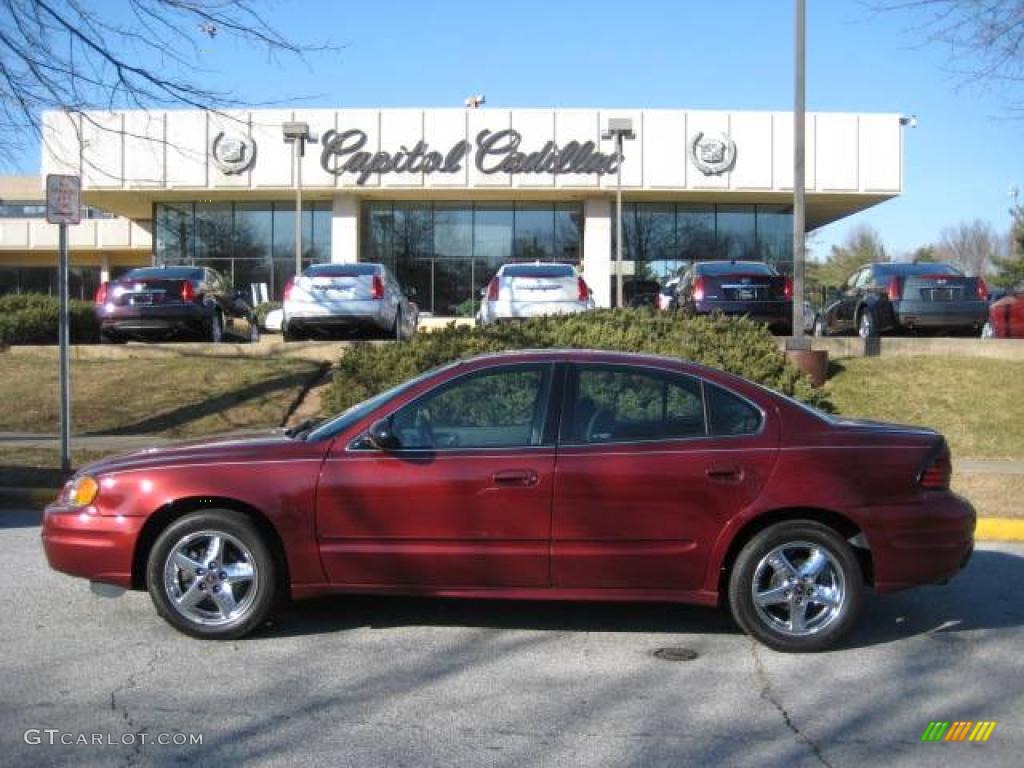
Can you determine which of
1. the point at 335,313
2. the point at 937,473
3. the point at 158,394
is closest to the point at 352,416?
the point at 937,473

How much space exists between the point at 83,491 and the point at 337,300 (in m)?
11.1

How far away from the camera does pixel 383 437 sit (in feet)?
17.2

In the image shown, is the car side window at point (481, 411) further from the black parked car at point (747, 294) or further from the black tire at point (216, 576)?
the black parked car at point (747, 294)

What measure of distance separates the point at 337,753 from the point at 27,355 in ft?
46.6

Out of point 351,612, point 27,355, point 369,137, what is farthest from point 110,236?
point 351,612

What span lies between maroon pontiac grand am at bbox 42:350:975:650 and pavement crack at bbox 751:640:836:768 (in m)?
0.18

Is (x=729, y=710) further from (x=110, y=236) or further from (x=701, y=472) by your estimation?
(x=110, y=236)

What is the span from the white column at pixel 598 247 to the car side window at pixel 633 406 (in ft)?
87.6

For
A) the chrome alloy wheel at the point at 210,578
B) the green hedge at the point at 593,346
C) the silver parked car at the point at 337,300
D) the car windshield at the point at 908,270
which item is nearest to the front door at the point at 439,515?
the chrome alloy wheel at the point at 210,578

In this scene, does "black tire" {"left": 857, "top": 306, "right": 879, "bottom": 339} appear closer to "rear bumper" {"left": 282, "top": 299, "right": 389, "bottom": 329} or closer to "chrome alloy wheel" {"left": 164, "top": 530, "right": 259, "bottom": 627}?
"rear bumper" {"left": 282, "top": 299, "right": 389, "bottom": 329}

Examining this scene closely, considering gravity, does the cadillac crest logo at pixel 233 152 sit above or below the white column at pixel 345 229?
above

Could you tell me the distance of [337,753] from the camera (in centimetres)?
394

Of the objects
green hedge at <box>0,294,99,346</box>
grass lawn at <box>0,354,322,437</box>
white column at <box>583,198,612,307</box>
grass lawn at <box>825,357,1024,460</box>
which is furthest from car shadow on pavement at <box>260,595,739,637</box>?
white column at <box>583,198,612,307</box>

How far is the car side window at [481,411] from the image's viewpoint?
5.39 m
